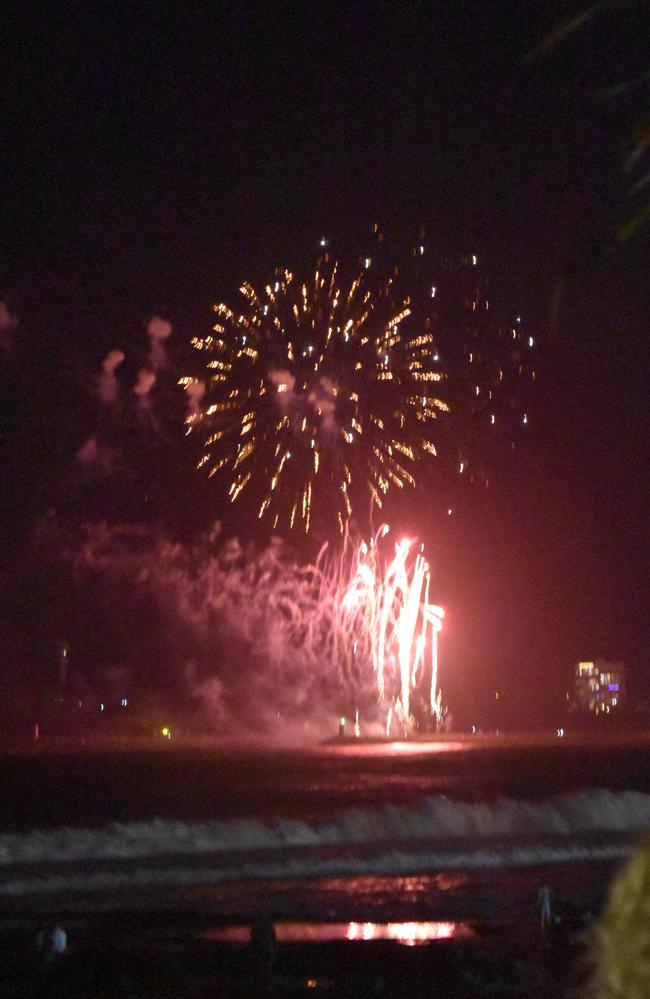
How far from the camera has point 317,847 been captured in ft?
99.2

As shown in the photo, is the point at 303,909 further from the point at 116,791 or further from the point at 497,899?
the point at 116,791

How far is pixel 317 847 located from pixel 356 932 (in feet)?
43.3

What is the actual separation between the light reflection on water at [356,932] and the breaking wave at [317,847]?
20.2 ft

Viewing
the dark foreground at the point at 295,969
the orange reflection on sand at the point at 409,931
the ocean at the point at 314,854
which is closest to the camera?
the dark foreground at the point at 295,969

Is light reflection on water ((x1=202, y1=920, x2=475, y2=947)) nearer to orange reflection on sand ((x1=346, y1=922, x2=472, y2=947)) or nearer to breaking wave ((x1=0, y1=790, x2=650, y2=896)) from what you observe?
orange reflection on sand ((x1=346, y1=922, x2=472, y2=947))

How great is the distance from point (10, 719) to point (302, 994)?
10452 cm

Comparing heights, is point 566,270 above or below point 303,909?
above

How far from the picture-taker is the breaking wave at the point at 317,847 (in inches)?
985

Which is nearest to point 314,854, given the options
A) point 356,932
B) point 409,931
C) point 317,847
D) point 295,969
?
point 317,847

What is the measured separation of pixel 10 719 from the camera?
114000mm

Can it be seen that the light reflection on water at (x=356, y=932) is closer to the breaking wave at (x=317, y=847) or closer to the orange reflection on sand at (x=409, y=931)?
the orange reflection on sand at (x=409, y=931)

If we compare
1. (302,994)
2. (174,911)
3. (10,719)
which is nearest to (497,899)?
(174,911)

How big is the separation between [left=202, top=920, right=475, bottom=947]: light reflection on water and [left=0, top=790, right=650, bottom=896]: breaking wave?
6169 mm

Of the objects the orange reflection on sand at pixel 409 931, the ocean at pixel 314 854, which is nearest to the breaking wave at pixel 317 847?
the ocean at pixel 314 854
